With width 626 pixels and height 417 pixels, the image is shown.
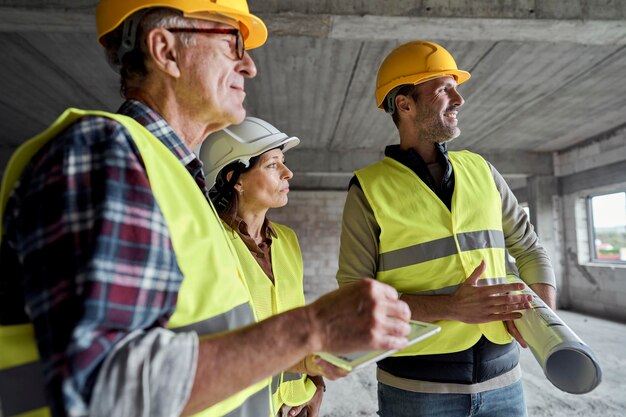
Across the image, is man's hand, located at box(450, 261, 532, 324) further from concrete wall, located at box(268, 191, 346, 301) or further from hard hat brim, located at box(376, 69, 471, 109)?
concrete wall, located at box(268, 191, 346, 301)

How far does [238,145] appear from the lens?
239 centimetres

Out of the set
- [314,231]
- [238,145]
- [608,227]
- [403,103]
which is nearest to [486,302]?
[403,103]

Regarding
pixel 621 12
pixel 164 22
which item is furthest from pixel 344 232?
pixel 621 12

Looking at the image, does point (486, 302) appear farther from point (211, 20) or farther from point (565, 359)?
point (211, 20)

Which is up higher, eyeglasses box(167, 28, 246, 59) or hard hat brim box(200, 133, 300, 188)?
eyeglasses box(167, 28, 246, 59)

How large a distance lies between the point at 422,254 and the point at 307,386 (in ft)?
2.86

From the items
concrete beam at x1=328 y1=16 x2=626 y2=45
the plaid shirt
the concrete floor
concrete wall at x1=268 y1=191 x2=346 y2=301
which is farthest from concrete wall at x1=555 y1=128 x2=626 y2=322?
the plaid shirt

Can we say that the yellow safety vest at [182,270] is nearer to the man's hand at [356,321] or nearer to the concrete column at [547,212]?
the man's hand at [356,321]

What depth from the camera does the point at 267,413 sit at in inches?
47.6

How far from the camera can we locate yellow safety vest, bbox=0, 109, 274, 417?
0.83m

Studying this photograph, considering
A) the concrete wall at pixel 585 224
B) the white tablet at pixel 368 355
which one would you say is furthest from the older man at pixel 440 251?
the concrete wall at pixel 585 224

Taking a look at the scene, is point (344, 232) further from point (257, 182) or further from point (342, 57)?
point (342, 57)

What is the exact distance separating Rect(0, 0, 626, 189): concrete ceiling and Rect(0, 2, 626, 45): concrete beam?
1 centimetres

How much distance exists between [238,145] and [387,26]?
2434 millimetres
